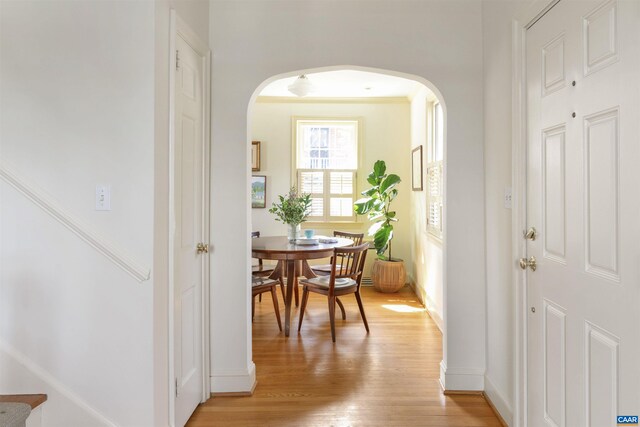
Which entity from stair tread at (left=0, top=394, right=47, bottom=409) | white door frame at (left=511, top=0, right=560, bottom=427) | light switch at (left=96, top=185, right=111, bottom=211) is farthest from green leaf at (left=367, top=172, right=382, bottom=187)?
stair tread at (left=0, top=394, right=47, bottom=409)

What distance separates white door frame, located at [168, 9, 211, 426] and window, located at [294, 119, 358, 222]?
3169mm

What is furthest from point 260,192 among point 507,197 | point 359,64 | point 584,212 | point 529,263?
point 584,212

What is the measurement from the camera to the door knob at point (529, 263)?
1.90 m

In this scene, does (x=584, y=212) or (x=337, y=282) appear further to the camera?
(x=337, y=282)

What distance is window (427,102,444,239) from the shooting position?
405 centimetres

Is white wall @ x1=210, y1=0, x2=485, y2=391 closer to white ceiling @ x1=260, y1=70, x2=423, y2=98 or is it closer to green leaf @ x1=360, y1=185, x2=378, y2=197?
white ceiling @ x1=260, y1=70, x2=423, y2=98

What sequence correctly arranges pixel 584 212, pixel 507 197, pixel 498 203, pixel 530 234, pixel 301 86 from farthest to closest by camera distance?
1. pixel 301 86
2. pixel 498 203
3. pixel 507 197
4. pixel 530 234
5. pixel 584 212

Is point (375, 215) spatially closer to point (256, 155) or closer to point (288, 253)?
point (256, 155)

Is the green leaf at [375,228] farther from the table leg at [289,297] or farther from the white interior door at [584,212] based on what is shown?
the white interior door at [584,212]

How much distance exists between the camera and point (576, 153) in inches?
61.0

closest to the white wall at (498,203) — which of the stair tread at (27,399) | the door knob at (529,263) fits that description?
the door knob at (529,263)

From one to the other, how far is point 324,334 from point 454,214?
1749mm

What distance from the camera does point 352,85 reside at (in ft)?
16.0

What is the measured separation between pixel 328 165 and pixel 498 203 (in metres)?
3.57
